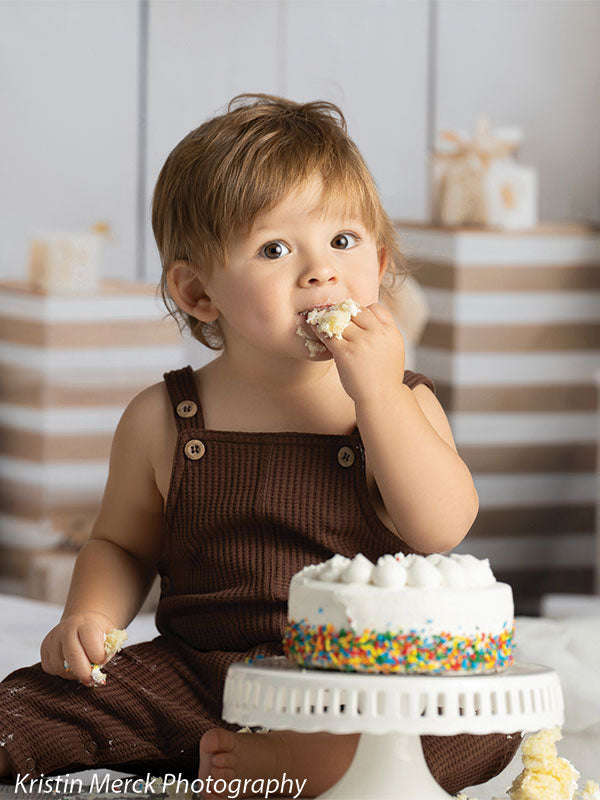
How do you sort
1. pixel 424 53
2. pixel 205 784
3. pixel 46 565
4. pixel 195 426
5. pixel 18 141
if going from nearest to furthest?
pixel 205 784 → pixel 195 426 → pixel 46 565 → pixel 18 141 → pixel 424 53

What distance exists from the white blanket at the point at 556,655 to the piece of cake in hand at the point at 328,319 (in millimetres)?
414

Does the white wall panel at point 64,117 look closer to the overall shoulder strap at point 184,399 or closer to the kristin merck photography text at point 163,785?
the overall shoulder strap at point 184,399

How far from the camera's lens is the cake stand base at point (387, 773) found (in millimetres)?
827

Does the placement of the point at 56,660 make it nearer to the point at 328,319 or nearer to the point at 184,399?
the point at 184,399

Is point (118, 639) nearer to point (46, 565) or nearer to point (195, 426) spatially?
point (195, 426)

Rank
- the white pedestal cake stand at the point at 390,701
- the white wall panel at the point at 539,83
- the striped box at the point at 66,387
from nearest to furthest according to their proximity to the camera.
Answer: the white pedestal cake stand at the point at 390,701 < the striped box at the point at 66,387 < the white wall panel at the point at 539,83

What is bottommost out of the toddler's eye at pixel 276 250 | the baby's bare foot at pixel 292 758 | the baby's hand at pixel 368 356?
the baby's bare foot at pixel 292 758

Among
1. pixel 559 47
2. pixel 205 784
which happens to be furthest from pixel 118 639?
pixel 559 47

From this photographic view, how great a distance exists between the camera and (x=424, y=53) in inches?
130

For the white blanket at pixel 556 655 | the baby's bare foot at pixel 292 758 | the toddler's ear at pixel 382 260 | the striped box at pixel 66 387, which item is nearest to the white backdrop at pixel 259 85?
the striped box at pixel 66 387

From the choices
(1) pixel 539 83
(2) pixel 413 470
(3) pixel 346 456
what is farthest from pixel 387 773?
(1) pixel 539 83

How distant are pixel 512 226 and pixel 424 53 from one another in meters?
0.56

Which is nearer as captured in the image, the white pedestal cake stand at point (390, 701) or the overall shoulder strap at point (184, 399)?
the white pedestal cake stand at point (390, 701)

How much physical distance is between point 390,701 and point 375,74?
273cm
